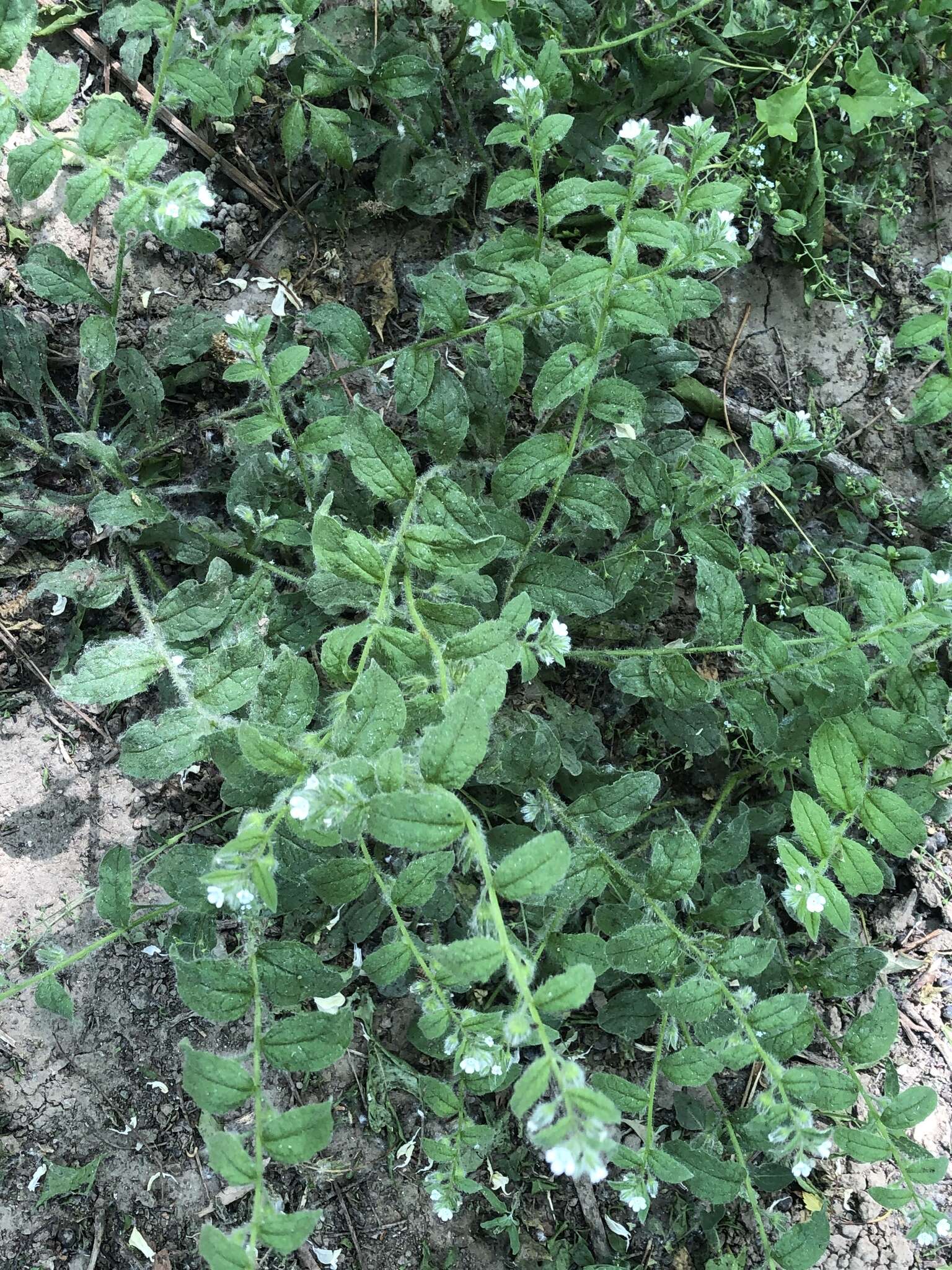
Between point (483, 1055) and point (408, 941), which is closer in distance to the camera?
point (483, 1055)

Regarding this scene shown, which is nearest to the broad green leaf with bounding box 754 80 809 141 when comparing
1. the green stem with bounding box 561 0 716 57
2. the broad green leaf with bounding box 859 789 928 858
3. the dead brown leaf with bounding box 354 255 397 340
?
the green stem with bounding box 561 0 716 57

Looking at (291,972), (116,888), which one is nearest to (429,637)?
(291,972)

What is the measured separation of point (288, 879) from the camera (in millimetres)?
2672

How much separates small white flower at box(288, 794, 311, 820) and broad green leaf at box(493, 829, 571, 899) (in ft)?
1.35

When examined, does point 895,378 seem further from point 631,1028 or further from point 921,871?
point 631,1028

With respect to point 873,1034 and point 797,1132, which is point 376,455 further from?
point 873,1034

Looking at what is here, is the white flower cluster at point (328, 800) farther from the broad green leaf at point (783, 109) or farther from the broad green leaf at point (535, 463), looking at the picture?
the broad green leaf at point (783, 109)

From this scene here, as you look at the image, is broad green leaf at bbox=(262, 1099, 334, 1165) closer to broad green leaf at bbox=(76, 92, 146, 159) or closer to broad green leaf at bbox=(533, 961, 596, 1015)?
broad green leaf at bbox=(533, 961, 596, 1015)

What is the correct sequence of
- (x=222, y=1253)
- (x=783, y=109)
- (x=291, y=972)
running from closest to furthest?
(x=222, y=1253) < (x=291, y=972) < (x=783, y=109)

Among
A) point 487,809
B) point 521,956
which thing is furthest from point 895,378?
point 521,956

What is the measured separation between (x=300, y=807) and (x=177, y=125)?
284 centimetres

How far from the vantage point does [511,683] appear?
3576 millimetres

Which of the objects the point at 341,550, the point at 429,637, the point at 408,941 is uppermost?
the point at 341,550

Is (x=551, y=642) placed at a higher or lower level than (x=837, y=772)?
higher
